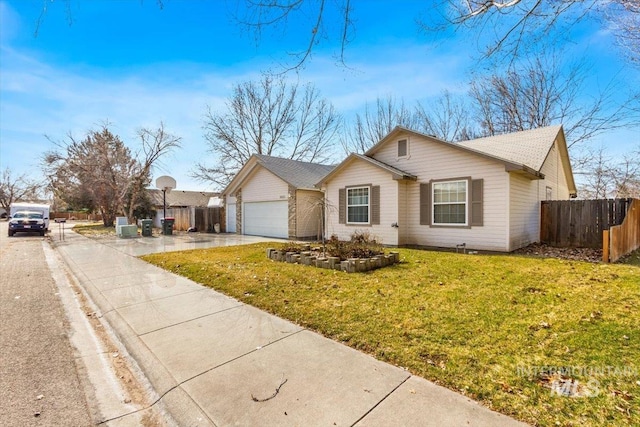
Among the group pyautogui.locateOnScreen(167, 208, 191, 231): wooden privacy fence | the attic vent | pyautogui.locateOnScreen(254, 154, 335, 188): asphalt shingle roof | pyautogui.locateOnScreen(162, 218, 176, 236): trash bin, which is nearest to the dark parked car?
pyautogui.locateOnScreen(167, 208, 191, 231): wooden privacy fence

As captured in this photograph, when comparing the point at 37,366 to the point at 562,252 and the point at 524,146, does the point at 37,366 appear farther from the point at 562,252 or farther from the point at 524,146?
the point at 524,146

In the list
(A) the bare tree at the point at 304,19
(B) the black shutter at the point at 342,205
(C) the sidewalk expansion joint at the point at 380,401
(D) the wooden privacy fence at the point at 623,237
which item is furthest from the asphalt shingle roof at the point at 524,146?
(C) the sidewalk expansion joint at the point at 380,401

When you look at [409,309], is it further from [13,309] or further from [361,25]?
[13,309]

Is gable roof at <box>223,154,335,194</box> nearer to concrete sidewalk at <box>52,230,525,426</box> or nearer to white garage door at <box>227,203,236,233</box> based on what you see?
white garage door at <box>227,203,236,233</box>

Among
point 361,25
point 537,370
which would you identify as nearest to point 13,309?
point 361,25

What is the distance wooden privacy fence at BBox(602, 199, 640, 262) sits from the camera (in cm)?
782

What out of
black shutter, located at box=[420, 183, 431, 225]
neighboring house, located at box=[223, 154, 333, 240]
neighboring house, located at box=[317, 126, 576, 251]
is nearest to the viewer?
neighboring house, located at box=[317, 126, 576, 251]

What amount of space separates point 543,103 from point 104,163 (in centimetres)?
3362

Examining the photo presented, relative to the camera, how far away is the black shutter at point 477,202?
1015cm

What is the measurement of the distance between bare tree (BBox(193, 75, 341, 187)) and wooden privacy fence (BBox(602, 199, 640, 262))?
836 inches

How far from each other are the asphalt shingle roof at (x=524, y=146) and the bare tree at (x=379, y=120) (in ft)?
36.3

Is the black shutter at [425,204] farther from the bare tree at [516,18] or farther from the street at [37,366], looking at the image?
the street at [37,366]

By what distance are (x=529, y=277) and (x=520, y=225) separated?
5.00m

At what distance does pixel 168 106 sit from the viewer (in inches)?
440
